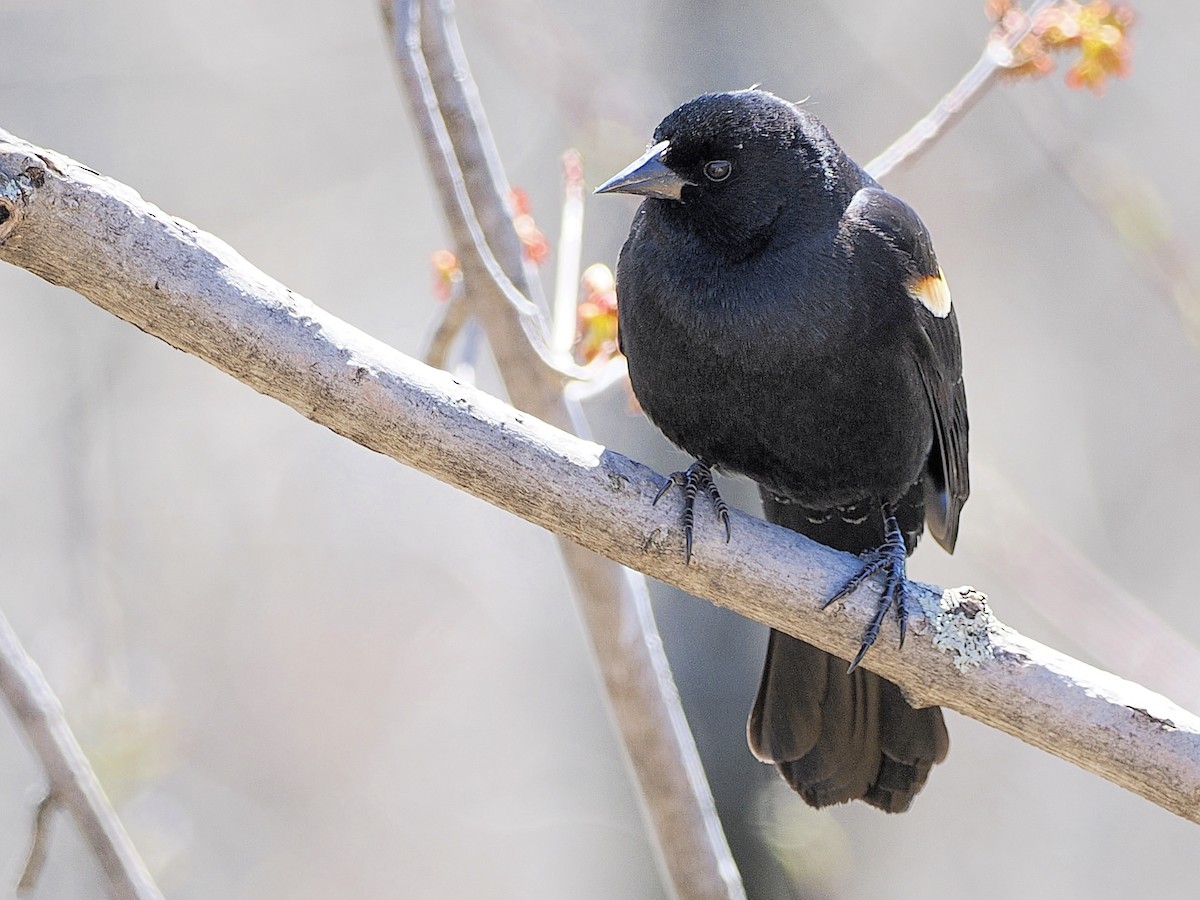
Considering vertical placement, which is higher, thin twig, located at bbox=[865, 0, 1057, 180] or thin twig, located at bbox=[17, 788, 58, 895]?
thin twig, located at bbox=[865, 0, 1057, 180]

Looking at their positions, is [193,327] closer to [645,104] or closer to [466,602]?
[645,104]

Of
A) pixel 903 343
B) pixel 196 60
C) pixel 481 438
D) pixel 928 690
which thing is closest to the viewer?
pixel 481 438

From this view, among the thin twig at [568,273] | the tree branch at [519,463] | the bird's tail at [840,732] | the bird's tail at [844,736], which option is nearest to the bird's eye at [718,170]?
the thin twig at [568,273]

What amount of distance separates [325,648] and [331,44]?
109 inches

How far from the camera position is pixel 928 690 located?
215 cm

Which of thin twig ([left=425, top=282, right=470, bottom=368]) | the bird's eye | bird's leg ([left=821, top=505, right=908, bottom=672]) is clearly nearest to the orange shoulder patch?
the bird's eye

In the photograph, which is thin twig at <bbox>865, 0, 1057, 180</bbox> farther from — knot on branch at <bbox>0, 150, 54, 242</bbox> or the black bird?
knot on branch at <bbox>0, 150, 54, 242</bbox>

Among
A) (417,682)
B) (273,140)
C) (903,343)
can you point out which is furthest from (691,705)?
(273,140)

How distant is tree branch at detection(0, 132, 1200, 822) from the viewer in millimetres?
1850

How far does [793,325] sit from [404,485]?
3627mm

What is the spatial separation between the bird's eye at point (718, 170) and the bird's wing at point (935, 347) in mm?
269

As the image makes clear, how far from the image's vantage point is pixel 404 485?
19.0ft

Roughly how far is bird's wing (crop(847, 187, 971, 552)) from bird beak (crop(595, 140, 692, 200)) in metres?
0.37

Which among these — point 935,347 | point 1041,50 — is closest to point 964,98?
point 1041,50
